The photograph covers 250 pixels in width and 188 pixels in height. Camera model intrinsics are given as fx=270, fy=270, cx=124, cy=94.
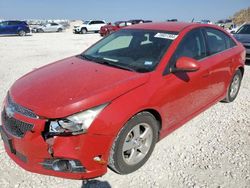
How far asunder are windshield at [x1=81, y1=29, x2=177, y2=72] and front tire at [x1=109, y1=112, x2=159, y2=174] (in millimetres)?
680

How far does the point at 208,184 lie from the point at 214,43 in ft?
8.19

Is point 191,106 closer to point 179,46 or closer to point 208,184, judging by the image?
point 179,46

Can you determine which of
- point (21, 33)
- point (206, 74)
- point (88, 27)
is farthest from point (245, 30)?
point (88, 27)

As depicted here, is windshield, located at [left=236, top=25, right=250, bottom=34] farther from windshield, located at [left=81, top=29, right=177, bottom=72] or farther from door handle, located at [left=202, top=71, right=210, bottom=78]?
windshield, located at [left=81, top=29, right=177, bottom=72]

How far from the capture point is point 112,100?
9.25 feet

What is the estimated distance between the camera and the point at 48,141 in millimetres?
2613

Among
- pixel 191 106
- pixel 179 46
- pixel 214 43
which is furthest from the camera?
pixel 214 43

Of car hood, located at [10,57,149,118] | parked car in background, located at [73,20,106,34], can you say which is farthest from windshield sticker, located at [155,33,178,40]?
parked car in background, located at [73,20,106,34]

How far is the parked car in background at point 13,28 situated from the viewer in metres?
27.6

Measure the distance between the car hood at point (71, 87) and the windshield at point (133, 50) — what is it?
21 cm

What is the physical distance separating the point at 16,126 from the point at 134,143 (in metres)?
1.32

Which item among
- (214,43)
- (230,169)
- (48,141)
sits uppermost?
(214,43)

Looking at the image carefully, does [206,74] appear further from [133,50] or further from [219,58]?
[133,50]

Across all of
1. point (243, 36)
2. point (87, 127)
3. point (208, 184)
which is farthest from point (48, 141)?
point (243, 36)
